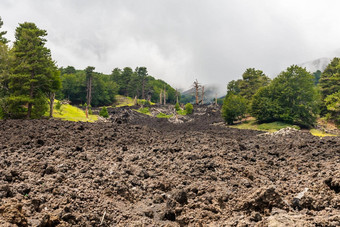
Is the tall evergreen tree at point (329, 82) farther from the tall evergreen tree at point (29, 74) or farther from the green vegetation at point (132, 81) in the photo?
the green vegetation at point (132, 81)

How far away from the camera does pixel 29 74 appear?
25.1 metres

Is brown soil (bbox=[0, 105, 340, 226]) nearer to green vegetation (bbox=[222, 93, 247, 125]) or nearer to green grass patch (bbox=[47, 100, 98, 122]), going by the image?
green grass patch (bbox=[47, 100, 98, 122])

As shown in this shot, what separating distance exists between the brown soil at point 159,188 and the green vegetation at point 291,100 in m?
25.1

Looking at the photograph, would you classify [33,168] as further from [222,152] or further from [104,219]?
[222,152]

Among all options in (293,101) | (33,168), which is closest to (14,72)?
(33,168)

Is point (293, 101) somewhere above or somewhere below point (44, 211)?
above

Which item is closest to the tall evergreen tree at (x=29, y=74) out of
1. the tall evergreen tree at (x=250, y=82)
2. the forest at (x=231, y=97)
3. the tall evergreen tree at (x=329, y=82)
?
the forest at (x=231, y=97)

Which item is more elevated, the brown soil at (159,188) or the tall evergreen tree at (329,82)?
the tall evergreen tree at (329,82)

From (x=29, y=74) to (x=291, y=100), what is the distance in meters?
34.7

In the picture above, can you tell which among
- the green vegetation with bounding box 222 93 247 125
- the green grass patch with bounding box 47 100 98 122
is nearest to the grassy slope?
the green grass patch with bounding box 47 100 98 122

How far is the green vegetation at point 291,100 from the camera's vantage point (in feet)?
107

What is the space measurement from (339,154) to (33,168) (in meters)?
12.1

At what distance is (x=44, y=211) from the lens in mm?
4547

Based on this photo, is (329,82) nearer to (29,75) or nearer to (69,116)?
(69,116)
